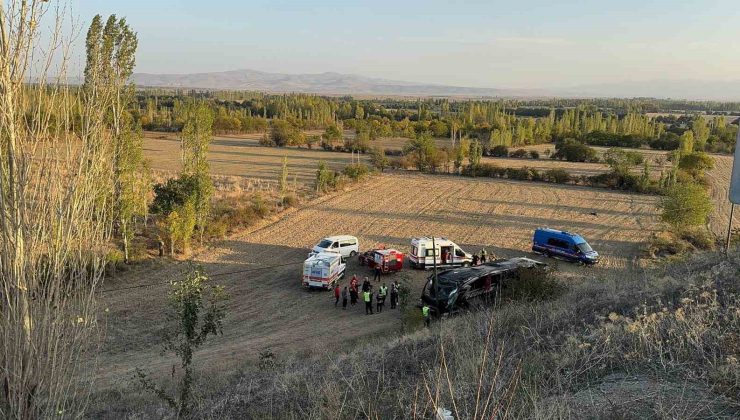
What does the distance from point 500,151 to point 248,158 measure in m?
28.5

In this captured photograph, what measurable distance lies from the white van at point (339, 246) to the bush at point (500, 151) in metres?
42.2

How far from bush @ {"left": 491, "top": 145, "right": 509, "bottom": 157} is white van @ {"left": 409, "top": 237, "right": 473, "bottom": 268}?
42349 mm

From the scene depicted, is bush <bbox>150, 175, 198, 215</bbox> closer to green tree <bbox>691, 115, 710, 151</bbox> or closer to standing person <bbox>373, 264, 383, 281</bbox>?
standing person <bbox>373, 264, 383, 281</bbox>

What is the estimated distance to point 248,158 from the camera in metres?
50.5

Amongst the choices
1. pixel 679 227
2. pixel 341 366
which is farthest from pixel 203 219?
pixel 679 227

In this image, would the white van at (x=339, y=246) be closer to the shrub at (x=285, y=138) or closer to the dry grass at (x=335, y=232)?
the dry grass at (x=335, y=232)

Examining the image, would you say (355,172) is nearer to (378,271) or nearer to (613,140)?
(378,271)

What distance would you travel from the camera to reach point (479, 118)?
100188 millimetres

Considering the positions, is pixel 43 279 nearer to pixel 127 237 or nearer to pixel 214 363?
pixel 214 363

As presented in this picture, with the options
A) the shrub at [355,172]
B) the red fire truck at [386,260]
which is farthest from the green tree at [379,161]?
the red fire truck at [386,260]

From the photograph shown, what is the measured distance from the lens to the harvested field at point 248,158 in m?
41.6

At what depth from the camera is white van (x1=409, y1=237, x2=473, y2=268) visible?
18.1 metres

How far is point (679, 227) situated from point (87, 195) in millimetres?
24766

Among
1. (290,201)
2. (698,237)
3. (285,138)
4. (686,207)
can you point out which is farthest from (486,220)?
(285,138)
